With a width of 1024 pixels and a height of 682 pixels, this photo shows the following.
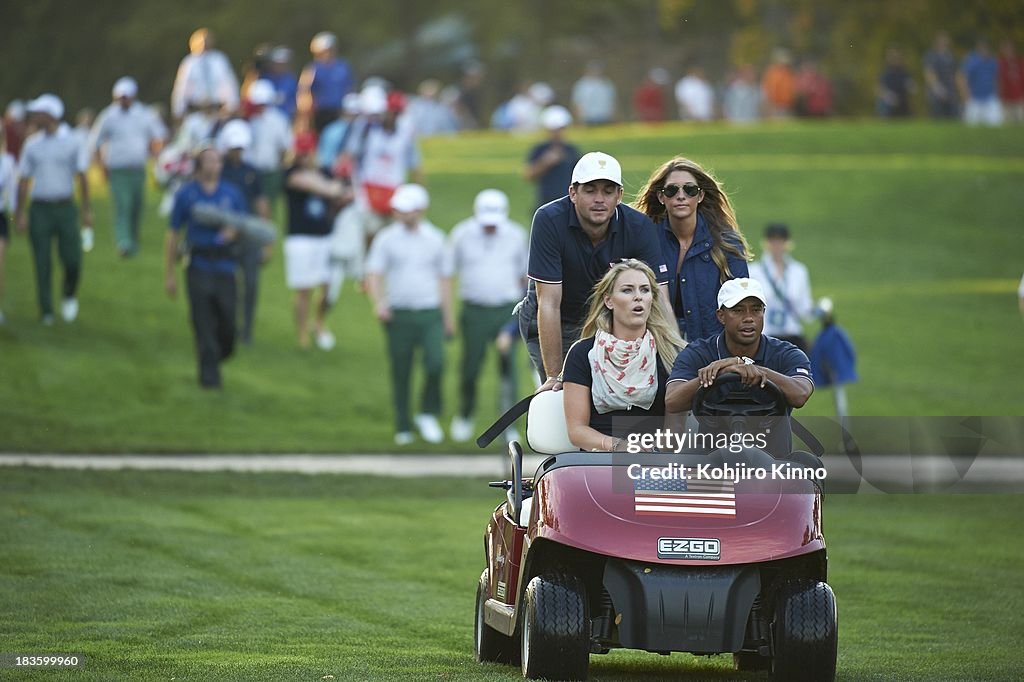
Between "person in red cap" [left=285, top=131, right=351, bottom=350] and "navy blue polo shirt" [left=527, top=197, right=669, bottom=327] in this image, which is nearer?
"navy blue polo shirt" [left=527, top=197, right=669, bottom=327]

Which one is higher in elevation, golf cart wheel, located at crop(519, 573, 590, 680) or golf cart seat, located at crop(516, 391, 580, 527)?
golf cart seat, located at crop(516, 391, 580, 527)

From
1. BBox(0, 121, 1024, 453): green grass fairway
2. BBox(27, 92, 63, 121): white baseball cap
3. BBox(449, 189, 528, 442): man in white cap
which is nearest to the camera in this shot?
BBox(449, 189, 528, 442): man in white cap

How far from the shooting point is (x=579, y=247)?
9.54 meters

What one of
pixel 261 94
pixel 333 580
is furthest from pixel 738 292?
pixel 261 94

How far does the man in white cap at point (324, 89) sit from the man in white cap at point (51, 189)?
5.49 meters

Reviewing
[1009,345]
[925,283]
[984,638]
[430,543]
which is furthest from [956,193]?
[984,638]

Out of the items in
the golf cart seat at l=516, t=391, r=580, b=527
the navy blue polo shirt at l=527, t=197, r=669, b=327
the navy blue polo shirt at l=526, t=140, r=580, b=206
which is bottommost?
the golf cart seat at l=516, t=391, r=580, b=527

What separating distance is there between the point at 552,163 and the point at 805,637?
16.5 meters

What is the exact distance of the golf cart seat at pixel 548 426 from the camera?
8.60 metres

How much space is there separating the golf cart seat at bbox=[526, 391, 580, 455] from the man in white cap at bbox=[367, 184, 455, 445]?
10769 mm

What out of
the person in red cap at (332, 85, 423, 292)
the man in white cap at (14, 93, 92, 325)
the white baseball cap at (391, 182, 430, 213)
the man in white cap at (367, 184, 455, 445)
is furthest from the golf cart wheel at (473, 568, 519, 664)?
the person in red cap at (332, 85, 423, 292)

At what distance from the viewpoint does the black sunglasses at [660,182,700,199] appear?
9656 millimetres

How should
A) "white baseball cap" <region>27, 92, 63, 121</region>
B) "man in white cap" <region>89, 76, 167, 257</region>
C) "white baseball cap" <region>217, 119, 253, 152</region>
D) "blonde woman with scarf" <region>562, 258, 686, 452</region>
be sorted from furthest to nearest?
"man in white cap" <region>89, 76, 167, 257</region>
"white baseball cap" <region>27, 92, 63, 121</region>
"white baseball cap" <region>217, 119, 253, 152</region>
"blonde woman with scarf" <region>562, 258, 686, 452</region>

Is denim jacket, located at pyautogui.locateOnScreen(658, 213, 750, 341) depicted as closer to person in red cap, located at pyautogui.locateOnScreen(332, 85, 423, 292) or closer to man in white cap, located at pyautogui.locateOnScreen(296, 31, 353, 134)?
person in red cap, located at pyautogui.locateOnScreen(332, 85, 423, 292)
